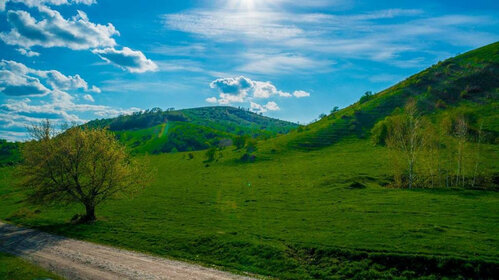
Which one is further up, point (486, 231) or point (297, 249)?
point (486, 231)

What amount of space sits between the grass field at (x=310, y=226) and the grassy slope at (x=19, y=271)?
948 cm

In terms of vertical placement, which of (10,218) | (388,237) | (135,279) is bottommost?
(10,218)

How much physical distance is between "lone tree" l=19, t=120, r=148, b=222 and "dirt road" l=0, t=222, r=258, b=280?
8.28 meters

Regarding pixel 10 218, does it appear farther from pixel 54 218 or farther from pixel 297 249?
pixel 297 249

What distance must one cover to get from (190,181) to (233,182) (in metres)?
16.5

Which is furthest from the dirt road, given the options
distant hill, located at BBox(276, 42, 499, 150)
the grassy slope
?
distant hill, located at BBox(276, 42, 499, 150)

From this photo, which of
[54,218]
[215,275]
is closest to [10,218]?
[54,218]

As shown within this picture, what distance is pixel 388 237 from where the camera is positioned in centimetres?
3378

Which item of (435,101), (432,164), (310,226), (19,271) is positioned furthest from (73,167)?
(435,101)

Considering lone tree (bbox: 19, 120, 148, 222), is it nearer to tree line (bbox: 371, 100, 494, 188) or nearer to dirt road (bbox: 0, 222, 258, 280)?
dirt road (bbox: 0, 222, 258, 280)

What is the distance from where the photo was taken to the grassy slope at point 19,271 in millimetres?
26344

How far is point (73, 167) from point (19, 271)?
21.6 metres

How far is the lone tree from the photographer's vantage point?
147 feet

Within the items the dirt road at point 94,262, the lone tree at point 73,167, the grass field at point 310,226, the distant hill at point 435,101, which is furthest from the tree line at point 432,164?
the distant hill at point 435,101
